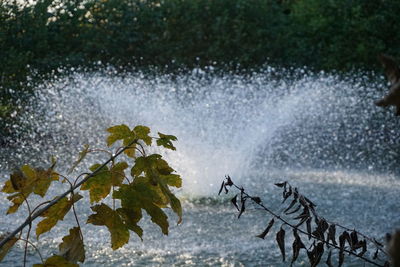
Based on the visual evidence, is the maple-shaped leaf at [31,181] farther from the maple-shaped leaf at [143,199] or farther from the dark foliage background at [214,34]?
the dark foliage background at [214,34]

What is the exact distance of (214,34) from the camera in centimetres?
1203

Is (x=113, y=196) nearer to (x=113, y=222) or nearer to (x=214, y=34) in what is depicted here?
(x=113, y=222)

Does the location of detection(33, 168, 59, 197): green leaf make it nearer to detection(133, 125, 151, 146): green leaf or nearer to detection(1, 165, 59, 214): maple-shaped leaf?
detection(1, 165, 59, 214): maple-shaped leaf

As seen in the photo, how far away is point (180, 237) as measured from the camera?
445 cm

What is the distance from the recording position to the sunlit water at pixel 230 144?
4.27 meters

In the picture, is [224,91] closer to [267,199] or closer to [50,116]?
[50,116]

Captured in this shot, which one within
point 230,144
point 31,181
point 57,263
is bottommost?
point 57,263

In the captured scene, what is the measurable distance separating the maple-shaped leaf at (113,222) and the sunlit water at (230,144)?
2.50 meters

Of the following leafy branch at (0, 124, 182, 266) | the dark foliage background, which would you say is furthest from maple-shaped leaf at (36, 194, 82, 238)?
the dark foliage background

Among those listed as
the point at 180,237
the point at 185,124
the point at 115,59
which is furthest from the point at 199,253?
the point at 115,59

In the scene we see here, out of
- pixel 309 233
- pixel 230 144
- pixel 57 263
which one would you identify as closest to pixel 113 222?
pixel 57 263

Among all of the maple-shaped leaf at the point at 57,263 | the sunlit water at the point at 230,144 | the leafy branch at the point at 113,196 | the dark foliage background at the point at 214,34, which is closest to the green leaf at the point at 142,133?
the leafy branch at the point at 113,196

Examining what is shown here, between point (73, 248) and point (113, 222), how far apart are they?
77 mm

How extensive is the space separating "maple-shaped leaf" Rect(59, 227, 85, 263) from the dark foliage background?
9971 millimetres
